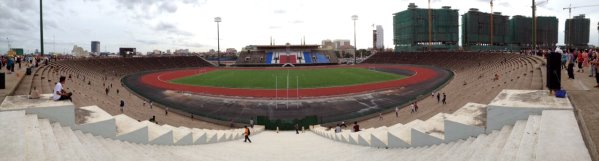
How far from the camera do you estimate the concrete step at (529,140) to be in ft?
13.8

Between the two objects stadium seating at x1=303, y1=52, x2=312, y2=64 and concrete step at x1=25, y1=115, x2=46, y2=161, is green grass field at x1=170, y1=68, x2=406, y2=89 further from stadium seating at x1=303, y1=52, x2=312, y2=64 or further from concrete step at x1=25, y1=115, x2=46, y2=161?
stadium seating at x1=303, y1=52, x2=312, y2=64

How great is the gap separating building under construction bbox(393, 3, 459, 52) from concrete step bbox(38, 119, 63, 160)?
285 feet

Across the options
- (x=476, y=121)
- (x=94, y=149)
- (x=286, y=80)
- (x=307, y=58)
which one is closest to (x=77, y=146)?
(x=94, y=149)

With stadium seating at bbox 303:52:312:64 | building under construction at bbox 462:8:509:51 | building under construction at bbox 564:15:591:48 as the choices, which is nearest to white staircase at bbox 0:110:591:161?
stadium seating at bbox 303:52:312:64

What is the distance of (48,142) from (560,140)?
23.7 feet

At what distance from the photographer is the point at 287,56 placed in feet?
276

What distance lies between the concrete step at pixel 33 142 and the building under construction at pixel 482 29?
9173cm

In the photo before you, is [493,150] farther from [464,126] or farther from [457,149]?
[464,126]

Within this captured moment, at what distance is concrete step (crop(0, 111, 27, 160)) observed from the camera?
4.81 m

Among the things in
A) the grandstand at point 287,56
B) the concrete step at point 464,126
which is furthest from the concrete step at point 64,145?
the grandstand at point 287,56

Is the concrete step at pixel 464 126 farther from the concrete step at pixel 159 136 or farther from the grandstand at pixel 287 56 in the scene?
the grandstand at pixel 287 56

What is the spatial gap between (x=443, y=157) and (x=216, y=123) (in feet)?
60.3

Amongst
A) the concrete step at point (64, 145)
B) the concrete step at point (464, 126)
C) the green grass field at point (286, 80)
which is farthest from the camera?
the green grass field at point (286, 80)

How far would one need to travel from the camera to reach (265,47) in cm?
8994
